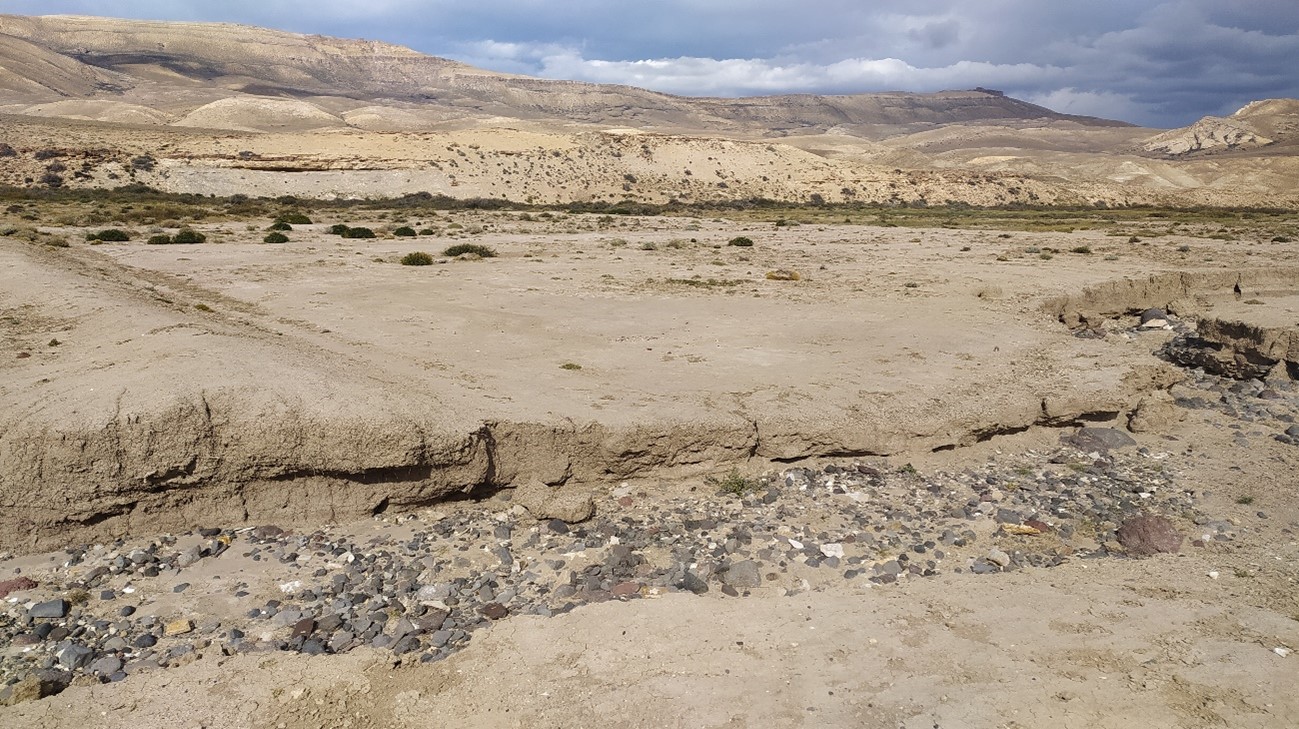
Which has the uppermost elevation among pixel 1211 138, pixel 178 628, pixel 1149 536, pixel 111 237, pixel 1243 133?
pixel 1243 133

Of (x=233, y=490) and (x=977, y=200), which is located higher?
(x=977, y=200)

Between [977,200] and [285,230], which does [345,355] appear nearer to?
[285,230]

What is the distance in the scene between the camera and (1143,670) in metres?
5.61

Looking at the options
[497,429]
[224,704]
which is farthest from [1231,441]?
[224,704]

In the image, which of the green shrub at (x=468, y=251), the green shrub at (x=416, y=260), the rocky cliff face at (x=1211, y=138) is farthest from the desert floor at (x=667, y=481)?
the rocky cliff face at (x=1211, y=138)

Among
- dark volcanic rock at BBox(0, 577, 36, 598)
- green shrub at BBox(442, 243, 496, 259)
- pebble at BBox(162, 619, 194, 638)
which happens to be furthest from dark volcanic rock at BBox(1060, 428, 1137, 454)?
green shrub at BBox(442, 243, 496, 259)

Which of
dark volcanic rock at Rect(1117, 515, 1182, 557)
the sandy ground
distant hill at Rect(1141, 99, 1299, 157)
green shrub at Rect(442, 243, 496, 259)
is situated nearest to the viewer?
the sandy ground

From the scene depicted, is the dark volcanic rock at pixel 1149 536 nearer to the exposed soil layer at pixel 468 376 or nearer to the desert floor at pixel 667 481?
the desert floor at pixel 667 481

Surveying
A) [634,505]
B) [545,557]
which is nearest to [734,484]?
[634,505]

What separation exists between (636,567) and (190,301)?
505 inches

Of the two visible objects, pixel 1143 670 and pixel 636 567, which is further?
pixel 636 567

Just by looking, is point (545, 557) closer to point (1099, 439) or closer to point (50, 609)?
point (50, 609)

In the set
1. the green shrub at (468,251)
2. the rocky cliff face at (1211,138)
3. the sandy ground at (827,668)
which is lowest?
the sandy ground at (827,668)

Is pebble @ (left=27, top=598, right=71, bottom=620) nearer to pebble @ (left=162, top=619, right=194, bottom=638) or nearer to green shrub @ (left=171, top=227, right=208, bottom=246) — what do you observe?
pebble @ (left=162, top=619, right=194, bottom=638)
